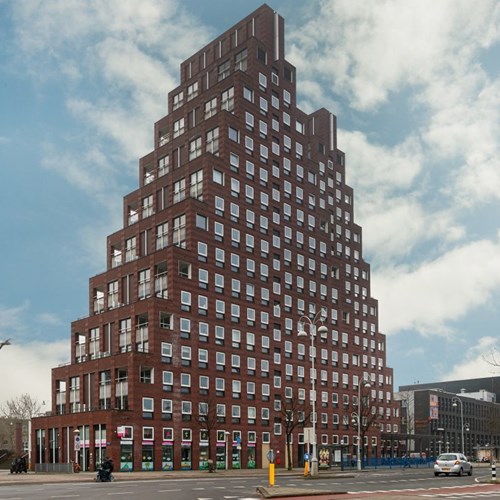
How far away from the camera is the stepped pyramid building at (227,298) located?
8050 cm

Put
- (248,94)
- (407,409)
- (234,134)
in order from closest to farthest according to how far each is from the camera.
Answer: (234,134) < (248,94) < (407,409)

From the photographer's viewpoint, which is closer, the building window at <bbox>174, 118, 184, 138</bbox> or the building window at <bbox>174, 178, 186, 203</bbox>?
the building window at <bbox>174, 178, 186, 203</bbox>

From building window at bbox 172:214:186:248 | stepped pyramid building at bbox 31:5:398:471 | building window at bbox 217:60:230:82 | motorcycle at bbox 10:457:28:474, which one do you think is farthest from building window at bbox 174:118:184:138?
motorcycle at bbox 10:457:28:474

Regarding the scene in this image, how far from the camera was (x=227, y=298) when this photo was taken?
300 feet

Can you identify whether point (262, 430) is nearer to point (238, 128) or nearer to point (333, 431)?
point (333, 431)

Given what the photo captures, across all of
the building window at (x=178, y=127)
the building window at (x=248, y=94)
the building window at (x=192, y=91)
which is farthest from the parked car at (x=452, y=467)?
the building window at (x=192, y=91)

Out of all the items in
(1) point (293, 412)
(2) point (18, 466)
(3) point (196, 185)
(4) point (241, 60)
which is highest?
(4) point (241, 60)

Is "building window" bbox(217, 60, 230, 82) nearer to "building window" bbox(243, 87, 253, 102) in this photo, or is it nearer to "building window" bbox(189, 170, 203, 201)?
"building window" bbox(243, 87, 253, 102)

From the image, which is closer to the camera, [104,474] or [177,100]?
[104,474]

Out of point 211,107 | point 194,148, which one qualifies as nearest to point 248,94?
point 211,107

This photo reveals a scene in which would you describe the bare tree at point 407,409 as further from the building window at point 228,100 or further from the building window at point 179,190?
the building window at point 228,100

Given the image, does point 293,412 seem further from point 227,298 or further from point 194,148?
point 194,148

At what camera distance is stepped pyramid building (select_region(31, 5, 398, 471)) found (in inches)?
3169

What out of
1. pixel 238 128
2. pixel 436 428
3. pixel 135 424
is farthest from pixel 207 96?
pixel 436 428
